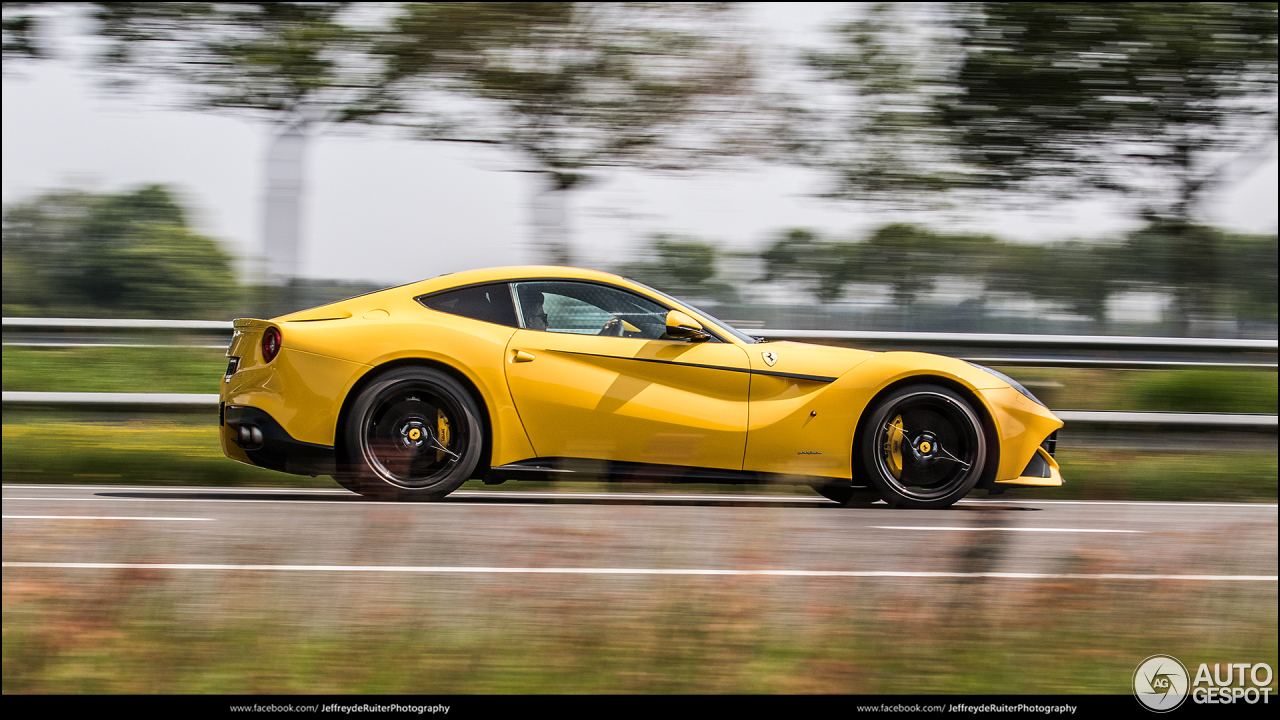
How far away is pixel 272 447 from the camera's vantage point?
16.5ft

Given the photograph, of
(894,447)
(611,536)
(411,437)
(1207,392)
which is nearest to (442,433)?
(411,437)

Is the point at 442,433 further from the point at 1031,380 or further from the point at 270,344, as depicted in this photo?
the point at 1031,380

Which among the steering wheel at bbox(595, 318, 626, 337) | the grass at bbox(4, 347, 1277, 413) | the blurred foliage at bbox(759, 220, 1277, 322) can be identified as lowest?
the grass at bbox(4, 347, 1277, 413)

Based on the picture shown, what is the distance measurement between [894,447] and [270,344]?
3.26 m

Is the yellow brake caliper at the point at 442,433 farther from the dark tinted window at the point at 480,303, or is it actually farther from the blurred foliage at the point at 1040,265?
the blurred foliage at the point at 1040,265

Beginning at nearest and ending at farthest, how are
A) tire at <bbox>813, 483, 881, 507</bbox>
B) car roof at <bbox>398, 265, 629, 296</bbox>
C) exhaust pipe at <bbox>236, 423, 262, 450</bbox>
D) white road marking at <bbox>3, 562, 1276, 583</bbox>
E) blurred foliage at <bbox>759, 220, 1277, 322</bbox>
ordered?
white road marking at <bbox>3, 562, 1276, 583</bbox>, exhaust pipe at <bbox>236, 423, 262, 450</bbox>, car roof at <bbox>398, 265, 629, 296</bbox>, tire at <bbox>813, 483, 881, 507</bbox>, blurred foliage at <bbox>759, 220, 1277, 322</bbox>

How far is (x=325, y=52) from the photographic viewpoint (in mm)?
6887

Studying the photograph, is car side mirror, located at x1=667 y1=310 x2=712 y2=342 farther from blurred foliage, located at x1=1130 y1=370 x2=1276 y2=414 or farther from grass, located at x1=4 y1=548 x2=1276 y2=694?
blurred foliage, located at x1=1130 y1=370 x2=1276 y2=414

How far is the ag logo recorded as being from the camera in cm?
262

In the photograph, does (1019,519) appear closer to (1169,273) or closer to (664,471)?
(664,471)

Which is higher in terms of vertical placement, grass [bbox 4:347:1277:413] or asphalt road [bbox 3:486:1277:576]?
grass [bbox 4:347:1277:413]

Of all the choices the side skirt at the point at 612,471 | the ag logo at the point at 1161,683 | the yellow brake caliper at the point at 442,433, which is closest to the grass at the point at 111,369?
the yellow brake caliper at the point at 442,433

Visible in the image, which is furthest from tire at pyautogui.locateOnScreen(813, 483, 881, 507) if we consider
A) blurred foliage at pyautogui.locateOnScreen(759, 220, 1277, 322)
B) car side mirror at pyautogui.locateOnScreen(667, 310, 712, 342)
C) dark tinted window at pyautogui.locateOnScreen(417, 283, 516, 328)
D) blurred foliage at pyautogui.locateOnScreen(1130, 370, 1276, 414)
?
blurred foliage at pyautogui.locateOnScreen(1130, 370, 1276, 414)

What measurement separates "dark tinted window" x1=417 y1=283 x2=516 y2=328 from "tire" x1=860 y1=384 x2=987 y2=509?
198 centimetres
